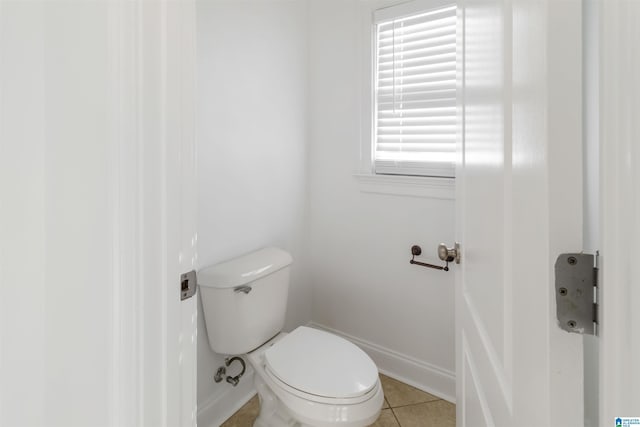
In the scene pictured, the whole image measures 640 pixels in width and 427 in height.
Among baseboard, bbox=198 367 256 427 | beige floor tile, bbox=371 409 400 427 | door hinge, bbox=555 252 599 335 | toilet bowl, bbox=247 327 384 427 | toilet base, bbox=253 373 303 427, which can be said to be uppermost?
door hinge, bbox=555 252 599 335

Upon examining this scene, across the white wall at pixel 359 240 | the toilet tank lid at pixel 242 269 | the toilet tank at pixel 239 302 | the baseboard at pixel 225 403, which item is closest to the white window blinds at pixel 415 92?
the white wall at pixel 359 240

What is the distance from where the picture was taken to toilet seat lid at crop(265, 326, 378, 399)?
4.08 ft

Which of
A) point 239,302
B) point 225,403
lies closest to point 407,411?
point 225,403

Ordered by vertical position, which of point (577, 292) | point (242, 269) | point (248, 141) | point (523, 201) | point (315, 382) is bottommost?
point (315, 382)

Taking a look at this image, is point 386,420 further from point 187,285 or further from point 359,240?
point 187,285

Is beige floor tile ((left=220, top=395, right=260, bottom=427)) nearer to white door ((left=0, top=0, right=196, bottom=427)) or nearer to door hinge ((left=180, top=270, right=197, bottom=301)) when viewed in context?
white door ((left=0, top=0, right=196, bottom=427))

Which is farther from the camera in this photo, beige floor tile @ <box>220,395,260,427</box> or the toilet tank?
beige floor tile @ <box>220,395,260,427</box>

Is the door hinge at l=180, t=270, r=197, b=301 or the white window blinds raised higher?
the white window blinds

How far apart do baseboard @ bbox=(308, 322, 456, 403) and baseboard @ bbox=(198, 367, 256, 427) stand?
64cm

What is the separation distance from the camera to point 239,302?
1486 millimetres

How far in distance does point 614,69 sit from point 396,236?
160cm

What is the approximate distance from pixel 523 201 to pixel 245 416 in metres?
1.67

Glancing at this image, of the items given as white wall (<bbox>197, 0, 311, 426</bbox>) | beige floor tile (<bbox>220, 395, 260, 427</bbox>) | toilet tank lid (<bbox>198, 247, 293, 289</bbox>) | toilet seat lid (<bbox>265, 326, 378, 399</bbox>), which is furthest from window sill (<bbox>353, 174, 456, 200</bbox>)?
beige floor tile (<bbox>220, 395, 260, 427</bbox>)

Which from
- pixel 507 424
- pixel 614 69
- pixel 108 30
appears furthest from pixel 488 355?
pixel 108 30
